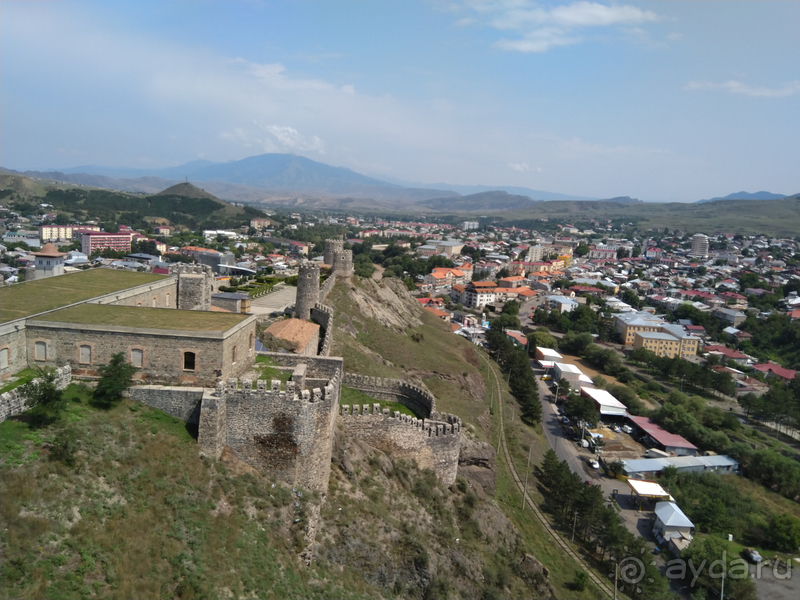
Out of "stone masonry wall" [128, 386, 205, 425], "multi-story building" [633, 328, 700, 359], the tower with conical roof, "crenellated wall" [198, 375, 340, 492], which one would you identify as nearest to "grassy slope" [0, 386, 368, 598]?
"stone masonry wall" [128, 386, 205, 425]

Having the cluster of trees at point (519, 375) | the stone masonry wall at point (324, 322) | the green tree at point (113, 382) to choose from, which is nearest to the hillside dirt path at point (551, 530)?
the cluster of trees at point (519, 375)

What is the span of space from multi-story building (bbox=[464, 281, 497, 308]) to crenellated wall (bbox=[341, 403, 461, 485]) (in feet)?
289

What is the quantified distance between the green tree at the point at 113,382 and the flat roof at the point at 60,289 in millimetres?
3661

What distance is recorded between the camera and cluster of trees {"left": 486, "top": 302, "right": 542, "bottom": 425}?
50438mm

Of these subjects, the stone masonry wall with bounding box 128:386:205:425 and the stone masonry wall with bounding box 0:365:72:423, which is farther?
the stone masonry wall with bounding box 128:386:205:425

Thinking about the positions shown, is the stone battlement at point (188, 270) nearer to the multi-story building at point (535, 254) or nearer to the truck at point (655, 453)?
the truck at point (655, 453)

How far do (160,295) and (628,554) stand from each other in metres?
28.9

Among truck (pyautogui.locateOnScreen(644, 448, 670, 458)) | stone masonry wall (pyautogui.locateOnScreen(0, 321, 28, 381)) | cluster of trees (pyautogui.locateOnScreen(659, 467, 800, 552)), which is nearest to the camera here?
stone masonry wall (pyautogui.locateOnScreen(0, 321, 28, 381))

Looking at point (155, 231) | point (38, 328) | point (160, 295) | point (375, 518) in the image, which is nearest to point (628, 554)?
point (375, 518)

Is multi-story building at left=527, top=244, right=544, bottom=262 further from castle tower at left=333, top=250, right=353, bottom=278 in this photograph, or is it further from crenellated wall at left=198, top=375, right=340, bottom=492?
crenellated wall at left=198, top=375, right=340, bottom=492

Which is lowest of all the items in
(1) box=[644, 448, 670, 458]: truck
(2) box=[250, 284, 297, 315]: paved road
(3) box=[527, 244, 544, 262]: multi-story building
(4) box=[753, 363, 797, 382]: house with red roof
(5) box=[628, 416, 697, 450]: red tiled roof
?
(1) box=[644, 448, 670, 458]: truck

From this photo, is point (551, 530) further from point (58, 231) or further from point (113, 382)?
point (58, 231)

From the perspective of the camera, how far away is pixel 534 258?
608 feet

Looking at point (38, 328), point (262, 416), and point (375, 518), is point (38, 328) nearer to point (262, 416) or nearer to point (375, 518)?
point (262, 416)
